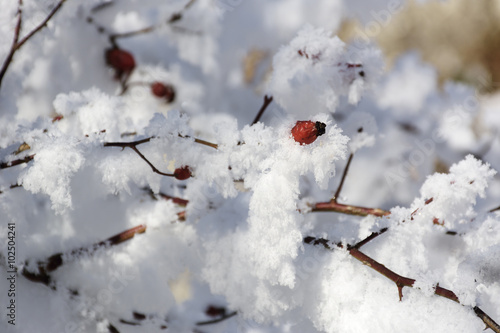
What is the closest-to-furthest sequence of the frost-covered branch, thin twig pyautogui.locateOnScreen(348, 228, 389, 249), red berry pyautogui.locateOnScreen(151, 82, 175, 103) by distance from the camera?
thin twig pyautogui.locateOnScreen(348, 228, 389, 249)
the frost-covered branch
red berry pyautogui.locateOnScreen(151, 82, 175, 103)

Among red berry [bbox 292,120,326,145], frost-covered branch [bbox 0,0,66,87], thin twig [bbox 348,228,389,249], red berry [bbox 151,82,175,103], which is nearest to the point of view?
red berry [bbox 292,120,326,145]

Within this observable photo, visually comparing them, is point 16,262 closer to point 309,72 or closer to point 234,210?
point 234,210

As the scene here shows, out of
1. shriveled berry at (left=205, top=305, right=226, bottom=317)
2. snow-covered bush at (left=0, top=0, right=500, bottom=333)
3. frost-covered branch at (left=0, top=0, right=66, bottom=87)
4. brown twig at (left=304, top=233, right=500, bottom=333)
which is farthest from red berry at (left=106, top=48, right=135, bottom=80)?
brown twig at (left=304, top=233, right=500, bottom=333)

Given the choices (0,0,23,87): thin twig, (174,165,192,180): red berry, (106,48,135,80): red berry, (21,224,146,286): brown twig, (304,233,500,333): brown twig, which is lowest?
(21,224,146,286): brown twig

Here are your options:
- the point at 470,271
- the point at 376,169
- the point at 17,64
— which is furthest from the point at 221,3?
the point at 470,271

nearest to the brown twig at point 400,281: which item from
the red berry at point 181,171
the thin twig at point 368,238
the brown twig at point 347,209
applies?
the thin twig at point 368,238

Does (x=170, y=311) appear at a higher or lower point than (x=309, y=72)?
lower

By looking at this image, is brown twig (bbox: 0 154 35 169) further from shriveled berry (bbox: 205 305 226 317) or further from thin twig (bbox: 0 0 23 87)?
shriveled berry (bbox: 205 305 226 317)
